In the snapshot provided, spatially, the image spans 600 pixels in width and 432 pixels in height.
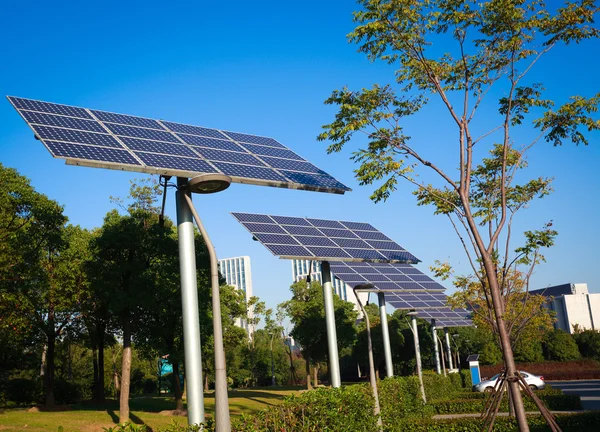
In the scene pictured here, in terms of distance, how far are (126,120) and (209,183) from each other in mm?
7823

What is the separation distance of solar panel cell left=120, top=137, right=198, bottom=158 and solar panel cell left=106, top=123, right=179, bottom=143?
506 mm

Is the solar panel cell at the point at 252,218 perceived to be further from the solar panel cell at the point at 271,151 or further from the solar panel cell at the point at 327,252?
the solar panel cell at the point at 271,151

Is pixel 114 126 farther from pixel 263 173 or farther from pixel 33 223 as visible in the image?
pixel 33 223

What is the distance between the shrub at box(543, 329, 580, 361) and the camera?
7031cm

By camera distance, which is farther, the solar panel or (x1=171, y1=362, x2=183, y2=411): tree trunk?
the solar panel

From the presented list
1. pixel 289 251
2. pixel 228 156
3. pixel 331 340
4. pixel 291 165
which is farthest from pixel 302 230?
pixel 228 156

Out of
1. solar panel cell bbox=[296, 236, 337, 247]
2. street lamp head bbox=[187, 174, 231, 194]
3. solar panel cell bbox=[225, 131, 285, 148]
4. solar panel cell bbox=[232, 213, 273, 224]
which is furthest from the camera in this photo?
solar panel cell bbox=[232, 213, 273, 224]

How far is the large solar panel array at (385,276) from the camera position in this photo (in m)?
27.5

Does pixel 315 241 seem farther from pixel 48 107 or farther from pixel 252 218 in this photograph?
pixel 48 107

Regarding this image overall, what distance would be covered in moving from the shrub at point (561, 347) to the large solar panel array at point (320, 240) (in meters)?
52.2

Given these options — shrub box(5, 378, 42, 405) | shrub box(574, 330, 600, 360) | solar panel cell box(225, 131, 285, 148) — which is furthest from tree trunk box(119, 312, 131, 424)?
shrub box(574, 330, 600, 360)

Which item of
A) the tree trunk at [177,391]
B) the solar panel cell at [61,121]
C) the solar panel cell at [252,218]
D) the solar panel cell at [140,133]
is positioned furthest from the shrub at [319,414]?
the tree trunk at [177,391]

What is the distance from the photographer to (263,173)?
47.8 ft

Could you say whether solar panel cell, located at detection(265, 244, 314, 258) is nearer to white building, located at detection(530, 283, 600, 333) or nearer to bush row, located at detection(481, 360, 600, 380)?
bush row, located at detection(481, 360, 600, 380)
